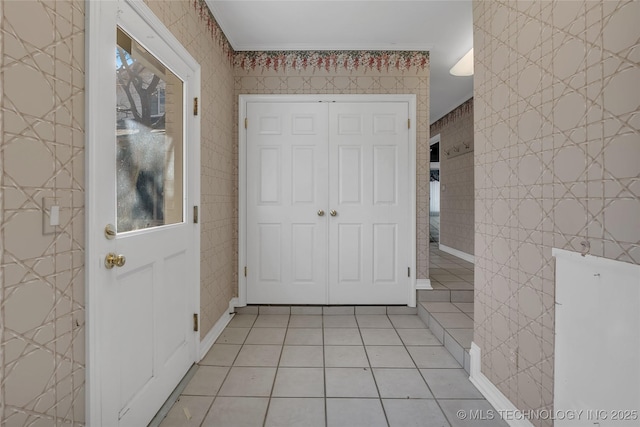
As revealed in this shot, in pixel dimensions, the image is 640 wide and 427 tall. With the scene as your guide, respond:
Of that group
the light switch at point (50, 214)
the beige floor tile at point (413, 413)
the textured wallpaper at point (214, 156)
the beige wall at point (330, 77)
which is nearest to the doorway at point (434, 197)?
the beige wall at point (330, 77)

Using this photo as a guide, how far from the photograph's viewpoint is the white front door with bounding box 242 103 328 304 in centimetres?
286

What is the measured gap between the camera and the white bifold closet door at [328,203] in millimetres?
2852

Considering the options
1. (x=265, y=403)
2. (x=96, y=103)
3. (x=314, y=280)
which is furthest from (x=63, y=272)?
(x=314, y=280)

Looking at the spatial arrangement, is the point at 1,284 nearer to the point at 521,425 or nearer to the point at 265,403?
the point at 265,403

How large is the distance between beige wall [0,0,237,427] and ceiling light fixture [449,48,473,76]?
3044mm

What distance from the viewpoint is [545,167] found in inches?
48.0

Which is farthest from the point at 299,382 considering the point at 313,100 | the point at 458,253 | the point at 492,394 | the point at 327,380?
the point at 458,253

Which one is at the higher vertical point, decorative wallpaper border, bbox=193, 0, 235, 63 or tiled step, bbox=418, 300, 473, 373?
decorative wallpaper border, bbox=193, 0, 235, 63

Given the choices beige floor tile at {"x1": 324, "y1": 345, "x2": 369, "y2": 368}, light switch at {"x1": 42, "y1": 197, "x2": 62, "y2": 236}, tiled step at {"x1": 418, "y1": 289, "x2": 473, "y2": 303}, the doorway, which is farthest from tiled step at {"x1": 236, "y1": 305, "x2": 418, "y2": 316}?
the doorway

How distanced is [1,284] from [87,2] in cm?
92

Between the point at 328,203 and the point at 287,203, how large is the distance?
39 cm

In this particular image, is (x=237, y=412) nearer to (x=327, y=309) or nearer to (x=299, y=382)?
(x=299, y=382)

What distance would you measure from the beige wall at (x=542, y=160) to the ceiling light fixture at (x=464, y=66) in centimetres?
129

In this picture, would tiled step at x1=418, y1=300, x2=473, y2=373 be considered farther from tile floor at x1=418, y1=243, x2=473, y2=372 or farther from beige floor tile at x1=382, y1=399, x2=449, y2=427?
beige floor tile at x1=382, y1=399, x2=449, y2=427
